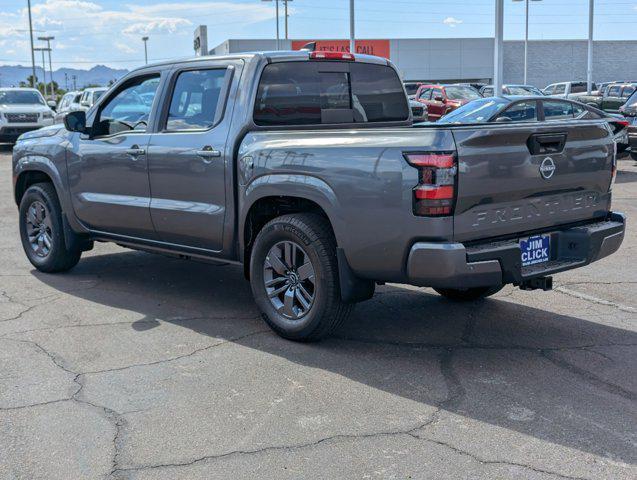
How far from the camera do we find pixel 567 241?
17.3 feet

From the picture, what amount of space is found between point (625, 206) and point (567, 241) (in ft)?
24.1

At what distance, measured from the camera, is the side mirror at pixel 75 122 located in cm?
696

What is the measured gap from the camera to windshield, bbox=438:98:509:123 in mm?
13195

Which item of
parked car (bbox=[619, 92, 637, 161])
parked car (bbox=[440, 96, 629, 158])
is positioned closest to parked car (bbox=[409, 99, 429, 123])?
parked car (bbox=[440, 96, 629, 158])

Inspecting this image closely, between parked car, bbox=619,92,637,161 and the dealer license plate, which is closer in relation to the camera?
the dealer license plate

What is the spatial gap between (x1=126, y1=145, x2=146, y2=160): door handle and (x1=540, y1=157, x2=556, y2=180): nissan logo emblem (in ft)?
10.3

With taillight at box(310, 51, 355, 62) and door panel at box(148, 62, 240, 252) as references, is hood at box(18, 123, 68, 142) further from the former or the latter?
taillight at box(310, 51, 355, 62)

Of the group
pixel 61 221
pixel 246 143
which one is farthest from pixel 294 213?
pixel 61 221

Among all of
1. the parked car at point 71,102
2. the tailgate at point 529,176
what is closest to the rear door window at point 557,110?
the tailgate at point 529,176

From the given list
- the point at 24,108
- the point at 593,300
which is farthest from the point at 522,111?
the point at 24,108

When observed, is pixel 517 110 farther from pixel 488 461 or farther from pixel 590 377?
pixel 488 461

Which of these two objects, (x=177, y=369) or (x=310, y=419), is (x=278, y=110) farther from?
(x=310, y=419)

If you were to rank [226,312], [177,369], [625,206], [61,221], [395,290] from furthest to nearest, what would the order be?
[625,206]
[61,221]
[395,290]
[226,312]
[177,369]

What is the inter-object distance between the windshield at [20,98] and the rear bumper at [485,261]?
24385 mm
